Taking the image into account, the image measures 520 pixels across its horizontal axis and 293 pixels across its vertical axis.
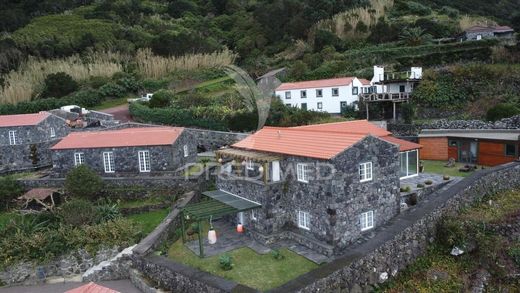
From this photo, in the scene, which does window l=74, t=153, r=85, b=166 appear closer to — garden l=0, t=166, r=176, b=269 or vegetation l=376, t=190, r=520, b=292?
garden l=0, t=166, r=176, b=269

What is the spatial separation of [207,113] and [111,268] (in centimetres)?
1933

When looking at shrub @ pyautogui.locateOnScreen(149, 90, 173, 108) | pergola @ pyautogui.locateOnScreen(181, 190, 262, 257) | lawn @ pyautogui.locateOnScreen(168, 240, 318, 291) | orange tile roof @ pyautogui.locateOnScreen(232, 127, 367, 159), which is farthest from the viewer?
shrub @ pyautogui.locateOnScreen(149, 90, 173, 108)

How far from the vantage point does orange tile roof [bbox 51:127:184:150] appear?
24.6 meters

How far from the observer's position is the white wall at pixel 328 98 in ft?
119

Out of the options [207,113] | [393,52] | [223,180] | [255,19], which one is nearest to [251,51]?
[255,19]

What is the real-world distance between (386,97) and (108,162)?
21.2 m

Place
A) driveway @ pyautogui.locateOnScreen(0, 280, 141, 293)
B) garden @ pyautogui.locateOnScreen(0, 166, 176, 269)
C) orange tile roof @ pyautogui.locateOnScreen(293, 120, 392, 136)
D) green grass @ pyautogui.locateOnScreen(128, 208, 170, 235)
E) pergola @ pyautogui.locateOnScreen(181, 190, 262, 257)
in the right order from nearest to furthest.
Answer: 1. pergola @ pyautogui.locateOnScreen(181, 190, 262, 257)
2. driveway @ pyautogui.locateOnScreen(0, 280, 141, 293)
3. garden @ pyautogui.locateOnScreen(0, 166, 176, 269)
4. green grass @ pyautogui.locateOnScreen(128, 208, 170, 235)
5. orange tile roof @ pyautogui.locateOnScreen(293, 120, 392, 136)

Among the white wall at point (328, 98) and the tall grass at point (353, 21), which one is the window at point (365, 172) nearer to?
the white wall at point (328, 98)

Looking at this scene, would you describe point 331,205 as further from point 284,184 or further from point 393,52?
point 393,52

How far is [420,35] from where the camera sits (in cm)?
4947

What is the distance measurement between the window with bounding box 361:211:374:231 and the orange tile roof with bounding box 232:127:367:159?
2.76m

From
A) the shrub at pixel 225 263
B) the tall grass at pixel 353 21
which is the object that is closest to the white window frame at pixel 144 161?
the shrub at pixel 225 263

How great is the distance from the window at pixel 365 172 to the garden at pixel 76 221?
9845mm

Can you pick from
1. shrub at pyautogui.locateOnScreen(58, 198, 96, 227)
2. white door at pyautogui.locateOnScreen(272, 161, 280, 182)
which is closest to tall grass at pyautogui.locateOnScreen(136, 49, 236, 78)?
shrub at pyautogui.locateOnScreen(58, 198, 96, 227)
